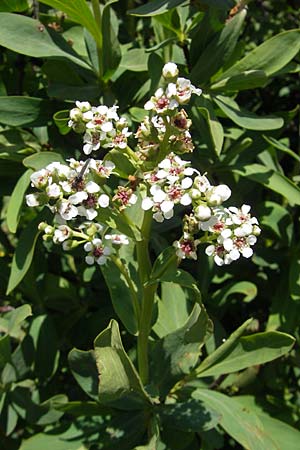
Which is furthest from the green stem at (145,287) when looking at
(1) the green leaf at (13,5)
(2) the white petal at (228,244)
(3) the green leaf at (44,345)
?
(1) the green leaf at (13,5)

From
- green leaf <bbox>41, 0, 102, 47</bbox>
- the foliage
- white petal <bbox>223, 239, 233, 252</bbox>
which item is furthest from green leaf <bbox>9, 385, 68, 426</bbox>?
green leaf <bbox>41, 0, 102, 47</bbox>

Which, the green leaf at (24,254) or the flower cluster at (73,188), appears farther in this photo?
the green leaf at (24,254)

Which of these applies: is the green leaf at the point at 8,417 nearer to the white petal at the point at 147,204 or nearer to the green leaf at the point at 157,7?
the white petal at the point at 147,204

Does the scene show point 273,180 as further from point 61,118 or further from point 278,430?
point 278,430

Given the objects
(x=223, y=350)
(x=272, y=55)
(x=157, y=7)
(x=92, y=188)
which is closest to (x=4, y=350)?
(x=223, y=350)

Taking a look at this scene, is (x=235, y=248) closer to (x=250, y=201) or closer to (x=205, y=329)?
(x=205, y=329)

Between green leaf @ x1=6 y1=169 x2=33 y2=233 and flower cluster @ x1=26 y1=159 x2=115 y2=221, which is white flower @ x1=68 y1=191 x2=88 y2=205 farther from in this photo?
green leaf @ x1=6 y1=169 x2=33 y2=233
